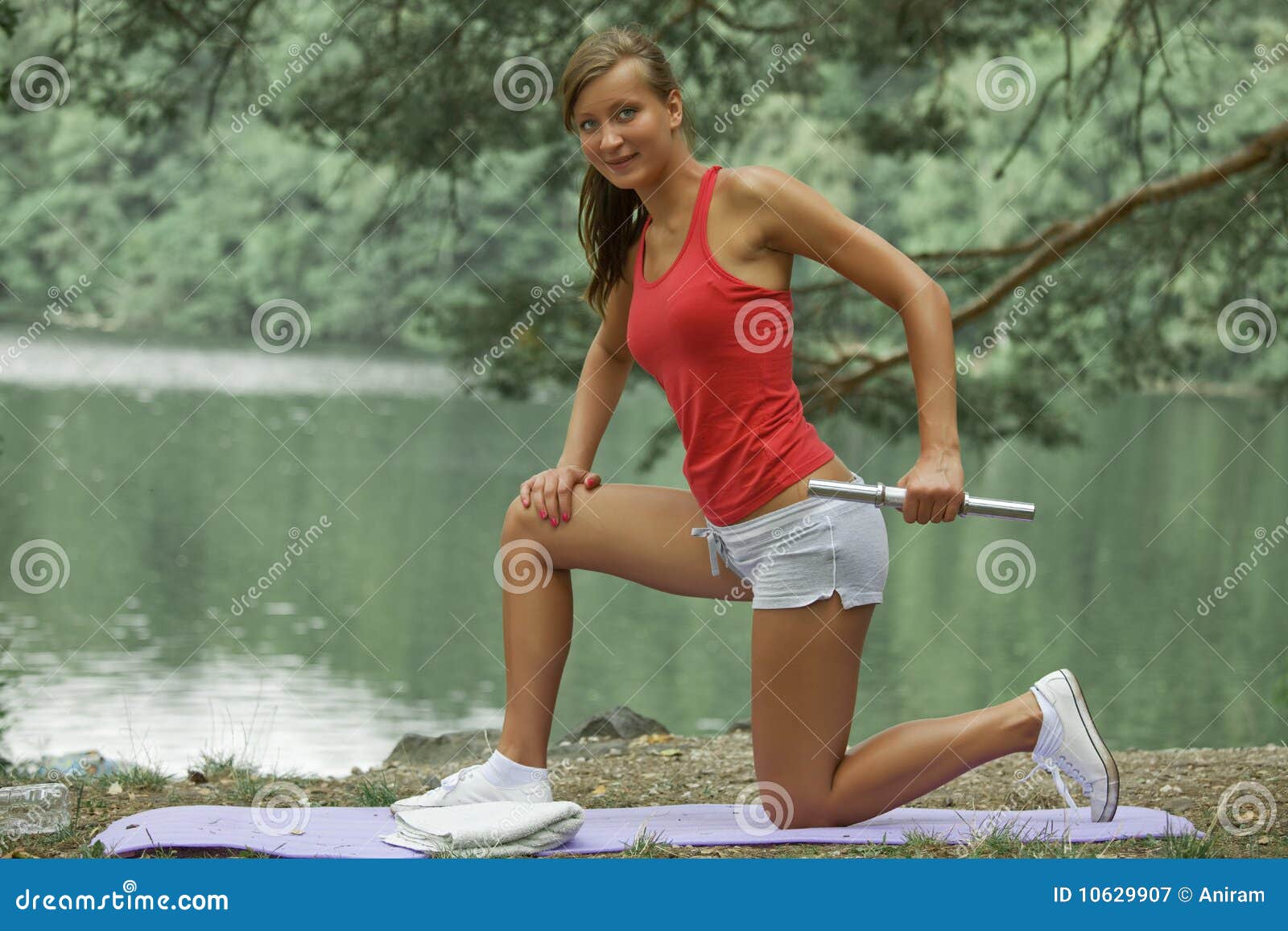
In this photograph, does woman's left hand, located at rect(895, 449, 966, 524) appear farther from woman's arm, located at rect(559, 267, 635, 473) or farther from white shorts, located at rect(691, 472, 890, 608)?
woman's arm, located at rect(559, 267, 635, 473)

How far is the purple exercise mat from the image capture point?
3.02 meters

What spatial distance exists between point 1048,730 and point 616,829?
3.10 ft

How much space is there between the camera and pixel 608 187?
133 inches

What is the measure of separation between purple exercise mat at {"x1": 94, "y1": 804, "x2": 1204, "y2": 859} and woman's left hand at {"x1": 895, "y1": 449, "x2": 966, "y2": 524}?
72 centimetres

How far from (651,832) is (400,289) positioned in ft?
110

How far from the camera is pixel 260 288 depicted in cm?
3788

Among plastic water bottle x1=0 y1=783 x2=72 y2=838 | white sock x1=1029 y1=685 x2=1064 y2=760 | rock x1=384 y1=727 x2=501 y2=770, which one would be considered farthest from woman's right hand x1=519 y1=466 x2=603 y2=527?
rock x1=384 y1=727 x2=501 y2=770

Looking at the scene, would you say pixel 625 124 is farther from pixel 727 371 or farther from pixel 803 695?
pixel 803 695

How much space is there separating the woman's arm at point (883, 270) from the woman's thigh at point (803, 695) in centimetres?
34

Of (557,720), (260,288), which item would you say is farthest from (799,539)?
(260,288)

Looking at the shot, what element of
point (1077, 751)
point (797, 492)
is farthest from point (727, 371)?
point (1077, 751)

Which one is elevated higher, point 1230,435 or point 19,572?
point 1230,435

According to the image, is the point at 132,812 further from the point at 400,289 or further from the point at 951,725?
the point at 400,289

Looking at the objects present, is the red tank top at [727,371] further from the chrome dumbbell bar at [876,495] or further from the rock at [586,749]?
the rock at [586,749]
